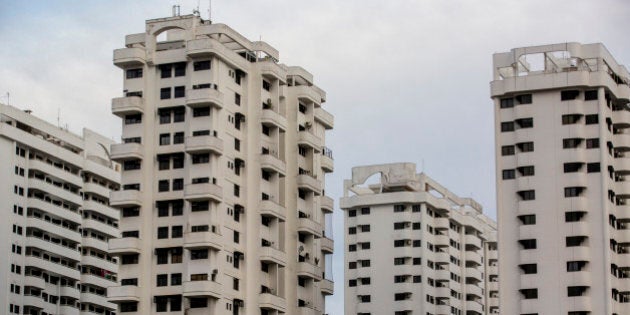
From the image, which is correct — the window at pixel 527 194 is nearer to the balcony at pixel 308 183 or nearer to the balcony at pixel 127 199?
the balcony at pixel 308 183

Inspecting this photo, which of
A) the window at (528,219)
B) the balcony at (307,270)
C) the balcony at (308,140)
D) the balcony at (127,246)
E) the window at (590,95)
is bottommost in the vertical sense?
the balcony at (307,270)

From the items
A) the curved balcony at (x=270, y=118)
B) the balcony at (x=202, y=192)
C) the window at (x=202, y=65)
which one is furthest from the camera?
the curved balcony at (x=270, y=118)

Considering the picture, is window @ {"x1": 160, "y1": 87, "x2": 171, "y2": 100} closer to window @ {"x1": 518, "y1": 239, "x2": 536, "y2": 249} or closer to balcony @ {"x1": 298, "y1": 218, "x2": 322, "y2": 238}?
balcony @ {"x1": 298, "y1": 218, "x2": 322, "y2": 238}

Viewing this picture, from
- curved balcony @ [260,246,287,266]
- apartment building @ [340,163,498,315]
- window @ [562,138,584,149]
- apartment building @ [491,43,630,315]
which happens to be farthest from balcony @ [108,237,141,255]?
apartment building @ [340,163,498,315]

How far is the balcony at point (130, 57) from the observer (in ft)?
362

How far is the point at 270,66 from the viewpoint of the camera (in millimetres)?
113938

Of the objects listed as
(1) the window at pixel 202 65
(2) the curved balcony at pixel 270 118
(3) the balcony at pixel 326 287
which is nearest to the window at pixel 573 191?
(3) the balcony at pixel 326 287

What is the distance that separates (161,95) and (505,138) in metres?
27.3

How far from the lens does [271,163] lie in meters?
112

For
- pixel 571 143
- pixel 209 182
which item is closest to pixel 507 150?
pixel 571 143

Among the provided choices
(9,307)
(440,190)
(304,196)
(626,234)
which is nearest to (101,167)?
(9,307)

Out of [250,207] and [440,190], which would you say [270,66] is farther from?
[440,190]

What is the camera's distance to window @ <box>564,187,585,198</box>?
108 metres

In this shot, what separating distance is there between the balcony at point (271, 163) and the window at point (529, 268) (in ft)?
68.7
